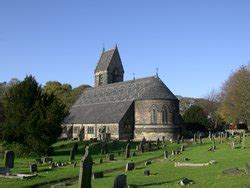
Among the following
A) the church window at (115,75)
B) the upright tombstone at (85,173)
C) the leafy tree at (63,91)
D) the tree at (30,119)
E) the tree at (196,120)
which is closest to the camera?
the upright tombstone at (85,173)

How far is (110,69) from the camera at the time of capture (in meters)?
89.5

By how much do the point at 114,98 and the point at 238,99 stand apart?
22059 millimetres

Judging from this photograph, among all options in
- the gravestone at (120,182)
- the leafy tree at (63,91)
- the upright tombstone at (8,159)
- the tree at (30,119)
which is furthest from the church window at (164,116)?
the leafy tree at (63,91)

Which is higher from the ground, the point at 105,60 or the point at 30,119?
the point at 105,60

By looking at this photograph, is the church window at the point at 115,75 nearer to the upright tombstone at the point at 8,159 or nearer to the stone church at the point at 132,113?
the stone church at the point at 132,113

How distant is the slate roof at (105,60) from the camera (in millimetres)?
89731

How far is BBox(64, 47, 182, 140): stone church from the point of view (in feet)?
203

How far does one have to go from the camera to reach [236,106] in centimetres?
6738

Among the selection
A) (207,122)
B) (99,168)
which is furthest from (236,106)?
(99,168)

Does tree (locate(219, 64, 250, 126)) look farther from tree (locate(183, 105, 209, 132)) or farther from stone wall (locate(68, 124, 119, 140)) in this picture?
stone wall (locate(68, 124, 119, 140))

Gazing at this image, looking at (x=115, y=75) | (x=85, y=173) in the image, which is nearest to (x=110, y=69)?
(x=115, y=75)

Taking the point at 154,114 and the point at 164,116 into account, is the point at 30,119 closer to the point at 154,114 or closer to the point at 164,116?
the point at 154,114

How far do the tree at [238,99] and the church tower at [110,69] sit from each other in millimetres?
28853

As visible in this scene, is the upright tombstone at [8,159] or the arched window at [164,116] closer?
the upright tombstone at [8,159]
